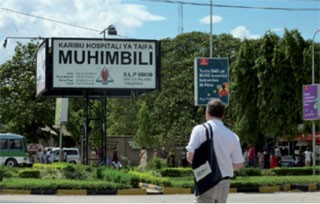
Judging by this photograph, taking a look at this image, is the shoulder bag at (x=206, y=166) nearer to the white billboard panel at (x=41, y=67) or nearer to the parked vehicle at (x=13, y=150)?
the white billboard panel at (x=41, y=67)

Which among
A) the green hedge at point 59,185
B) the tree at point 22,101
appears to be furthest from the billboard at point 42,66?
the tree at point 22,101

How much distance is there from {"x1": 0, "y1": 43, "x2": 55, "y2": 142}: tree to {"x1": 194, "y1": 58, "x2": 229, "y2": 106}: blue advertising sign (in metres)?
30.7

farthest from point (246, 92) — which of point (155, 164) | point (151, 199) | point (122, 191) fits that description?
point (151, 199)

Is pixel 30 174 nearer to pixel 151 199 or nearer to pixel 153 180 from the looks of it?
pixel 153 180

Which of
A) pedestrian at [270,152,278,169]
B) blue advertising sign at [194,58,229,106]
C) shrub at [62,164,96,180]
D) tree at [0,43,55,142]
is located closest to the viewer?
shrub at [62,164,96,180]

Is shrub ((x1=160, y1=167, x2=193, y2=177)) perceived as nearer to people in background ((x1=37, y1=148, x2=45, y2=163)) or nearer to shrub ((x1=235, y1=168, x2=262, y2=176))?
shrub ((x1=235, y1=168, x2=262, y2=176))

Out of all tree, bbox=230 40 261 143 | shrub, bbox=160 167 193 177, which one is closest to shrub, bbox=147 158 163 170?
shrub, bbox=160 167 193 177

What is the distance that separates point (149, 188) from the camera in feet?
68.3

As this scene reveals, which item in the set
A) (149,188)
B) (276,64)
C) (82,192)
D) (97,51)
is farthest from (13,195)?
(276,64)

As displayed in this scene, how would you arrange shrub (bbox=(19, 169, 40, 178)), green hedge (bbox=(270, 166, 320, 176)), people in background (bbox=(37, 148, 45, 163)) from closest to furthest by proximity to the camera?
shrub (bbox=(19, 169, 40, 178)), green hedge (bbox=(270, 166, 320, 176)), people in background (bbox=(37, 148, 45, 163))

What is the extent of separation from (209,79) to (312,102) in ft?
22.1

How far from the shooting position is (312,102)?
92.4 ft

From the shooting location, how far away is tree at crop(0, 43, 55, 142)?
52.3 metres

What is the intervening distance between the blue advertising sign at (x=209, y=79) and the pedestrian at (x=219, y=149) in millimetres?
16873
